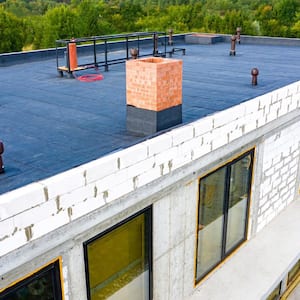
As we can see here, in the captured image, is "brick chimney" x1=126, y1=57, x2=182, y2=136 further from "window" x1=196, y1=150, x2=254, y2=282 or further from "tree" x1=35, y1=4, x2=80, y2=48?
"tree" x1=35, y1=4, x2=80, y2=48

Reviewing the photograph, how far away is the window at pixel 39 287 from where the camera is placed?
16.7ft

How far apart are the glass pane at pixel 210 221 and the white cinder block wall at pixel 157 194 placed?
0.35 meters

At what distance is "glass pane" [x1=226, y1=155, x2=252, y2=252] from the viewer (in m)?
9.25

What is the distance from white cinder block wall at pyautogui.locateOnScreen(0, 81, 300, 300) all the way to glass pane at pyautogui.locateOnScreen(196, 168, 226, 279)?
0.35m

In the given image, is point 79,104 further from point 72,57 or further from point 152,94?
point 72,57

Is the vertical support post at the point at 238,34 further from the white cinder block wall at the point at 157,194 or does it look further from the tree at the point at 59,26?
the tree at the point at 59,26

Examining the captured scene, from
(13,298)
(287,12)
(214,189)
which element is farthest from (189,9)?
(13,298)

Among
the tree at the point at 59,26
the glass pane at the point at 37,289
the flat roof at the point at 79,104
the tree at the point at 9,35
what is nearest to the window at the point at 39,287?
the glass pane at the point at 37,289

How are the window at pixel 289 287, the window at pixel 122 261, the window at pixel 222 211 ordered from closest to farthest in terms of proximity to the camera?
the window at pixel 122 261, the window at pixel 222 211, the window at pixel 289 287

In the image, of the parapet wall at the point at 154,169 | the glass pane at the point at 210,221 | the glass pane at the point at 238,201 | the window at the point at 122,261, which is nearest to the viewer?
the parapet wall at the point at 154,169

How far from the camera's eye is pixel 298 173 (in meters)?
12.4

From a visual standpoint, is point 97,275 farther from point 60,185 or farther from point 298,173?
point 298,173

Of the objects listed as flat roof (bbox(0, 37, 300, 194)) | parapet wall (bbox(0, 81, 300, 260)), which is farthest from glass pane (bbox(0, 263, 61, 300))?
flat roof (bbox(0, 37, 300, 194))

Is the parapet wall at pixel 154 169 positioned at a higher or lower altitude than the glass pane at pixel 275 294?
higher
